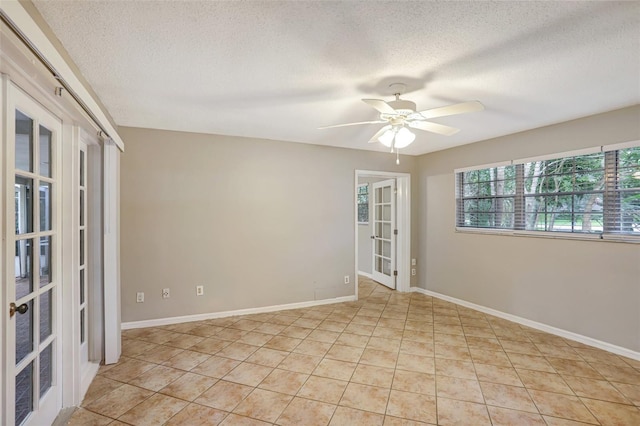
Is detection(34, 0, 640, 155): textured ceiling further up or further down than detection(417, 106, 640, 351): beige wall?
further up

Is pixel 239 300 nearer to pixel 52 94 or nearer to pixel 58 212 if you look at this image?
pixel 58 212

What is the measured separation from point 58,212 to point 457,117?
3.45 m

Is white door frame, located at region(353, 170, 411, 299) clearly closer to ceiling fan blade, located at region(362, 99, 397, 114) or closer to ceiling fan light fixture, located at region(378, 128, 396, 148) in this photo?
ceiling fan light fixture, located at region(378, 128, 396, 148)

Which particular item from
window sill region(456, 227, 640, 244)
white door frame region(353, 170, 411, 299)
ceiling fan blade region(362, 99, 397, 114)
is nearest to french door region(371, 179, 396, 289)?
white door frame region(353, 170, 411, 299)

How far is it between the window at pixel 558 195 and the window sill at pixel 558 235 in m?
0.04

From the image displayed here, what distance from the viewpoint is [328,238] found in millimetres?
4445

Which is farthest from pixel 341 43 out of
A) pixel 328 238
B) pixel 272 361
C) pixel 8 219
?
pixel 328 238

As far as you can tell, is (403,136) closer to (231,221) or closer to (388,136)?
(388,136)

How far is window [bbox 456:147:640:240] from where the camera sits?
9.31ft

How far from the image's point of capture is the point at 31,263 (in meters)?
1.61

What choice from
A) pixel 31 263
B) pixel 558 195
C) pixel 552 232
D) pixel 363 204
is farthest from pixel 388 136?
pixel 363 204

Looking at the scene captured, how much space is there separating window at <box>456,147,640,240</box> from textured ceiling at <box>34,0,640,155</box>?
56 centimetres

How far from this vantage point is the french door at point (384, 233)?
5.19 metres

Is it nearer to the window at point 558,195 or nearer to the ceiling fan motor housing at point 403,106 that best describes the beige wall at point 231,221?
the window at point 558,195
